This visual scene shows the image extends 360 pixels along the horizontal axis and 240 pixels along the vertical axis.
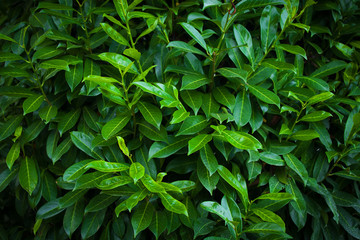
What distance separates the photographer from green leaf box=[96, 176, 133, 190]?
1.03 m

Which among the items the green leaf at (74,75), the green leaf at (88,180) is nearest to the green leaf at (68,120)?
the green leaf at (74,75)

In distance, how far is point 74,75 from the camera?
49.4 inches

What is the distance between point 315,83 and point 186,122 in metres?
0.53

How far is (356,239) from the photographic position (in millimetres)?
1467

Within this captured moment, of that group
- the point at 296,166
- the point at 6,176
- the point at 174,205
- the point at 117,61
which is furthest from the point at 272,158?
the point at 6,176

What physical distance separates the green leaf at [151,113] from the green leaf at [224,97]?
0.73 ft

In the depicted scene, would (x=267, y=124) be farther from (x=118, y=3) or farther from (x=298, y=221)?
(x=118, y=3)

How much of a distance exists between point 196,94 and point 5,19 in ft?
4.12

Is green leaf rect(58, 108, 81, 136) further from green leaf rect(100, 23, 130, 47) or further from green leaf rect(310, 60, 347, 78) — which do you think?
green leaf rect(310, 60, 347, 78)

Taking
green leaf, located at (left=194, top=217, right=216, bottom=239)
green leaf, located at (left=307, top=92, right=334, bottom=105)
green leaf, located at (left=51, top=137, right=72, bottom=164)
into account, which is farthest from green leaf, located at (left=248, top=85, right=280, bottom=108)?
green leaf, located at (left=51, top=137, right=72, bottom=164)

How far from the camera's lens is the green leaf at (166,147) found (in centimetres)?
114

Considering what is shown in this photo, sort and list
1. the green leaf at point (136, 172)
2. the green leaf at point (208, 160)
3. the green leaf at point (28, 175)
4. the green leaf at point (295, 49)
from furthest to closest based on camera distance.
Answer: the green leaf at point (28, 175)
the green leaf at point (295, 49)
the green leaf at point (208, 160)
the green leaf at point (136, 172)

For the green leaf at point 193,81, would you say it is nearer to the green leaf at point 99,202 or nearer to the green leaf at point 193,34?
the green leaf at point 193,34

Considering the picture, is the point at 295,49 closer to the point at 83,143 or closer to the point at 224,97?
the point at 224,97
